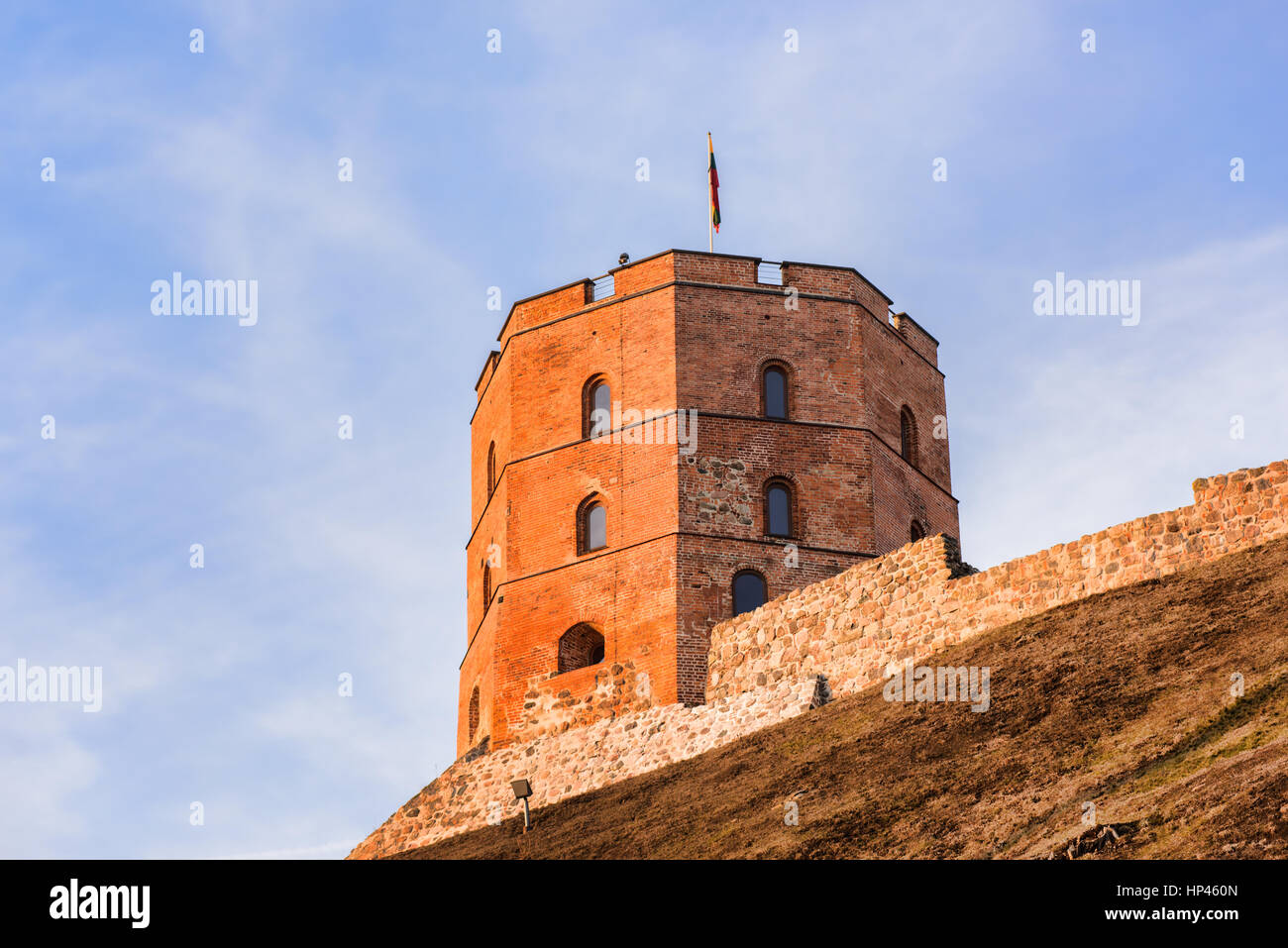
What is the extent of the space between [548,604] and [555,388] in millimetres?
3804

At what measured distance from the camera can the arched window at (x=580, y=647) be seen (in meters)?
28.5

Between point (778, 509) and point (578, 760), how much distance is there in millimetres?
5383

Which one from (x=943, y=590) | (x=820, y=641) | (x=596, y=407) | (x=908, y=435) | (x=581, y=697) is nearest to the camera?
(x=943, y=590)

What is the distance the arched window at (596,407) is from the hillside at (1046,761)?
23.5ft

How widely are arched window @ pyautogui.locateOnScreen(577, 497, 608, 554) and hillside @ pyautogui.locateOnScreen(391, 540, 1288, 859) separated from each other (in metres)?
5.59

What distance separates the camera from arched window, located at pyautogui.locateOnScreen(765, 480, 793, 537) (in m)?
28.6

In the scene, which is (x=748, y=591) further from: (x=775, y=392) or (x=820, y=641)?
(x=820, y=641)

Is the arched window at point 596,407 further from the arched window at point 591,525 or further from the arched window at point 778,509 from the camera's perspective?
the arched window at point 778,509

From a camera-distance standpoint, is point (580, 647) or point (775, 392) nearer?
point (580, 647)

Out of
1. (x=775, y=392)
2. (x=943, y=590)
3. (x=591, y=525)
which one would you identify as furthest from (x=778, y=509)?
(x=943, y=590)

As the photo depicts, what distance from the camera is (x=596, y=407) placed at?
2978cm

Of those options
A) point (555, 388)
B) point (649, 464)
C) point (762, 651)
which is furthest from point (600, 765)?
point (555, 388)

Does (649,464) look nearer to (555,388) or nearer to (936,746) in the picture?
(555,388)

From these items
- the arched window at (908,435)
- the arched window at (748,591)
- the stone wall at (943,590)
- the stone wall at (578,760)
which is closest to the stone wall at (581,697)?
the stone wall at (578,760)
